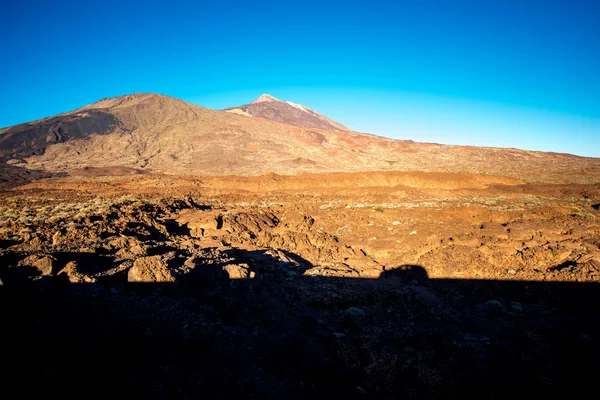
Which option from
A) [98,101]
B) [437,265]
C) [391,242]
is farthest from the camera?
[98,101]

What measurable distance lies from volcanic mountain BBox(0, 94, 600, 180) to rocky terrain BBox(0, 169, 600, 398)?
27.9 m

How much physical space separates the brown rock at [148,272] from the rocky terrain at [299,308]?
25 millimetres

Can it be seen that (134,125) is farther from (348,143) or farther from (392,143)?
(392,143)

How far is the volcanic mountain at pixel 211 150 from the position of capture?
4184 cm

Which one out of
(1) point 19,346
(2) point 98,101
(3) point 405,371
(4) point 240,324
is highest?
(2) point 98,101

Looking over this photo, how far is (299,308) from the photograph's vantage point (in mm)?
7105

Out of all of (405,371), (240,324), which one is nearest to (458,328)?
(405,371)

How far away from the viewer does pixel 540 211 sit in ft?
48.8

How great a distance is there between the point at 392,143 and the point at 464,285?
5511 centimetres

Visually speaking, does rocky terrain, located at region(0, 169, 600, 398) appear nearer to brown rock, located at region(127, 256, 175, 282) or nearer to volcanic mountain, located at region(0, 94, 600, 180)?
brown rock, located at region(127, 256, 175, 282)

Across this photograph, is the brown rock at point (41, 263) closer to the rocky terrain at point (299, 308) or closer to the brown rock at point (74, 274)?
the rocky terrain at point (299, 308)

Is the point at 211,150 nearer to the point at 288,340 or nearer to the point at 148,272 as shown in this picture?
the point at 148,272

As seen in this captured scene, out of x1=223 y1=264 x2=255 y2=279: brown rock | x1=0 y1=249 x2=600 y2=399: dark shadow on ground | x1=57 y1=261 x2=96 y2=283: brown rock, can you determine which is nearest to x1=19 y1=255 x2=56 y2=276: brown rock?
x1=57 y1=261 x2=96 y2=283: brown rock

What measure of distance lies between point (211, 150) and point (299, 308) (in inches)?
1889
